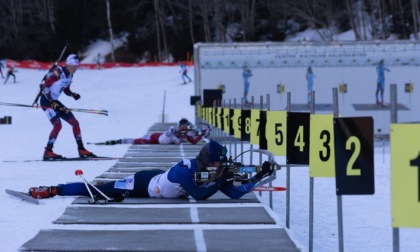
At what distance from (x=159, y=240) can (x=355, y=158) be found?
1.75m

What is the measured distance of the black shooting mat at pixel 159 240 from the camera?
626 centimetres


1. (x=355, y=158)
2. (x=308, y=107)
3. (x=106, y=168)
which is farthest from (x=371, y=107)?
(x=355, y=158)

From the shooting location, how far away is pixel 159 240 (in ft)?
21.8

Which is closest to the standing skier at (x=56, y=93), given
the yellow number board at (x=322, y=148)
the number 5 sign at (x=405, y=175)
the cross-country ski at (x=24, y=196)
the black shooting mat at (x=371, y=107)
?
the cross-country ski at (x=24, y=196)

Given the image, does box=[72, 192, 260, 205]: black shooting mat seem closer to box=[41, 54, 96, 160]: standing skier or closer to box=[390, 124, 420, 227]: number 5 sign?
box=[390, 124, 420, 227]: number 5 sign

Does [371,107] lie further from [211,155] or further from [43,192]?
[43,192]

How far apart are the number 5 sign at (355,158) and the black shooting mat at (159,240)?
67cm

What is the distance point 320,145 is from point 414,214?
2.21 meters

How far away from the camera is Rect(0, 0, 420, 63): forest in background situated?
64938mm

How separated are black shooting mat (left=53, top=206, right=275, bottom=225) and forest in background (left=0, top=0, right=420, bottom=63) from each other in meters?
55.2

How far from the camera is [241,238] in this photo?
6805 millimetres

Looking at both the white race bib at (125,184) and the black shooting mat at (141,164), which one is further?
the black shooting mat at (141,164)

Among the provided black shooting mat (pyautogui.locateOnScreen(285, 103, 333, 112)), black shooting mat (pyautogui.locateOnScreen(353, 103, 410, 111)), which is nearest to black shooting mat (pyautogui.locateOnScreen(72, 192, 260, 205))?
black shooting mat (pyautogui.locateOnScreen(285, 103, 333, 112))

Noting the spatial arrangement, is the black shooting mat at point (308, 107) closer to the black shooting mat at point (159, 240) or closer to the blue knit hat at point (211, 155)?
the blue knit hat at point (211, 155)
